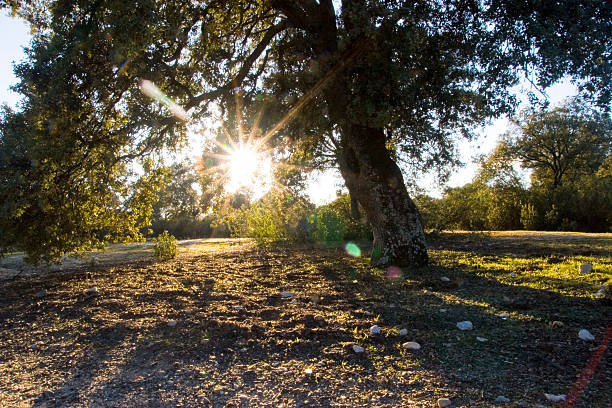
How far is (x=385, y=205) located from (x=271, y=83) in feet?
11.9

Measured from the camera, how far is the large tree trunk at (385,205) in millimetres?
6293

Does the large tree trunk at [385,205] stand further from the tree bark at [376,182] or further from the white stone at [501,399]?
the white stone at [501,399]

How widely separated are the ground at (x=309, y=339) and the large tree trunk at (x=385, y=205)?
0.50 meters

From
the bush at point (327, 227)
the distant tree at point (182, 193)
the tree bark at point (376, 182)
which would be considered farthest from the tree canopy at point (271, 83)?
the bush at point (327, 227)

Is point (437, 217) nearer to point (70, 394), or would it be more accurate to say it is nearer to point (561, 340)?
point (561, 340)

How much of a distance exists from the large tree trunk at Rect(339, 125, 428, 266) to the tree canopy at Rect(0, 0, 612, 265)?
0.9 inches

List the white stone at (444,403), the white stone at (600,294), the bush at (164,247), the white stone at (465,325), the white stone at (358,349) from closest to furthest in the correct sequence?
the white stone at (444,403) → the white stone at (358,349) → the white stone at (465,325) → the white stone at (600,294) → the bush at (164,247)

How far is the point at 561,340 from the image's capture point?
2969 millimetres

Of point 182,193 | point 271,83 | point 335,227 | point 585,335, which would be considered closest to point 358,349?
point 585,335

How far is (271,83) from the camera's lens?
7.93 metres

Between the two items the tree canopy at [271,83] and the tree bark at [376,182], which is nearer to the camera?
the tree canopy at [271,83]

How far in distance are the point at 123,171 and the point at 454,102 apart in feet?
18.3

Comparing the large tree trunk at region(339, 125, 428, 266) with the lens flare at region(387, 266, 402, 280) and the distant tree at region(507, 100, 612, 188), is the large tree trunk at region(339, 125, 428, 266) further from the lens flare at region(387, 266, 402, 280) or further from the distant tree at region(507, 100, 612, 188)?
the distant tree at region(507, 100, 612, 188)

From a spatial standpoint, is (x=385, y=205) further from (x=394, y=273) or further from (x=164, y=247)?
(x=164, y=247)
